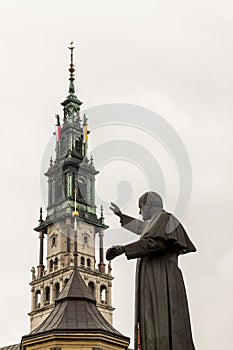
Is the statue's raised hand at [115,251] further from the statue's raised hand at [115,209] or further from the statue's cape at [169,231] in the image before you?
the statue's raised hand at [115,209]

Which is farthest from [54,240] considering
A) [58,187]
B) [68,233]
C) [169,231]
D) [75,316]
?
[169,231]

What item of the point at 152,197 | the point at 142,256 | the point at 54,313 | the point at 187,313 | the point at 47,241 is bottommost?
the point at 187,313

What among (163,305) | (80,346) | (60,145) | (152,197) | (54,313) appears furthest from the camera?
(60,145)

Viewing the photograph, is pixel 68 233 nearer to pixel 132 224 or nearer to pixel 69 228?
pixel 69 228

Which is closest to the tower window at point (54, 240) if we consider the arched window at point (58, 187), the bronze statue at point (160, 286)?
the arched window at point (58, 187)

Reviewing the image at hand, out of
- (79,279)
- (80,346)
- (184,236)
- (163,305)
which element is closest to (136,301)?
(163,305)

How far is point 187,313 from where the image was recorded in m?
12.1

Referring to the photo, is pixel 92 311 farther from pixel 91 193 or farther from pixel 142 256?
pixel 91 193

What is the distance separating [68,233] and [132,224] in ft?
325

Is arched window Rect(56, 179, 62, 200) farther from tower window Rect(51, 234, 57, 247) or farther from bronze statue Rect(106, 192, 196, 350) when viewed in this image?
bronze statue Rect(106, 192, 196, 350)

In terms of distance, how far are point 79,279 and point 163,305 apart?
44255 millimetres

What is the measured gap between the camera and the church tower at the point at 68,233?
10775 cm

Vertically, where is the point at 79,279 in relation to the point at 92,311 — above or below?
above

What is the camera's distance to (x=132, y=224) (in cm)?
1295
